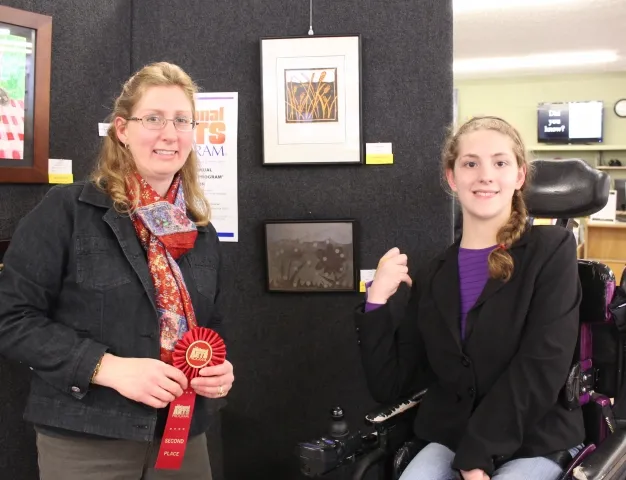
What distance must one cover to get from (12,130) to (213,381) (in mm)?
954

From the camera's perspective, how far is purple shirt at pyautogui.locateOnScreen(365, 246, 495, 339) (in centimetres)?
157

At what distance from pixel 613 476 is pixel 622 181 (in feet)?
24.8

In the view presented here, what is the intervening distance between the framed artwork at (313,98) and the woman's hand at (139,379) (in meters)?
1.11

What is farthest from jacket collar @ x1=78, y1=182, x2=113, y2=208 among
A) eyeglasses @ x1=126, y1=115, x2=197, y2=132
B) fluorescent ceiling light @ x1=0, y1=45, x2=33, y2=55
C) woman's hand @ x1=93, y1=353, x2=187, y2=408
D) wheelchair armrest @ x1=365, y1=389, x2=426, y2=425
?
wheelchair armrest @ x1=365, y1=389, x2=426, y2=425

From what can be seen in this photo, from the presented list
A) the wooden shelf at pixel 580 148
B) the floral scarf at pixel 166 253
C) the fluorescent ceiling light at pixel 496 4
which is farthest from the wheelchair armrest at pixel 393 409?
the wooden shelf at pixel 580 148

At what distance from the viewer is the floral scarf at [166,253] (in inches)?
51.3

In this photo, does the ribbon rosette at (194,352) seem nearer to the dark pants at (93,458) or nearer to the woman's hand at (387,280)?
the dark pants at (93,458)

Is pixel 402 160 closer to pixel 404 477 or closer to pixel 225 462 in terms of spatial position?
pixel 404 477

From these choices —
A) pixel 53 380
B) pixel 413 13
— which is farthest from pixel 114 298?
pixel 413 13

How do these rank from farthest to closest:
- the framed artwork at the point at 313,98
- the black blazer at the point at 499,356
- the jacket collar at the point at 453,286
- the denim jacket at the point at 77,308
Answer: the framed artwork at the point at 313,98 < the jacket collar at the point at 453,286 < the black blazer at the point at 499,356 < the denim jacket at the point at 77,308

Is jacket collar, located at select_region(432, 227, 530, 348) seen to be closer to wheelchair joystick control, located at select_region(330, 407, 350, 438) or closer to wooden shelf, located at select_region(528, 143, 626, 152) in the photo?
wheelchair joystick control, located at select_region(330, 407, 350, 438)

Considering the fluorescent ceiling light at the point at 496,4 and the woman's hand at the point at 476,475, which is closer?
Result: the woman's hand at the point at 476,475

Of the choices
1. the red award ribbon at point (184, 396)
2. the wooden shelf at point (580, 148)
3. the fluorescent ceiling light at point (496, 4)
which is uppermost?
the fluorescent ceiling light at point (496, 4)

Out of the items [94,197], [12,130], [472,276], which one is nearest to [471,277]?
[472,276]
